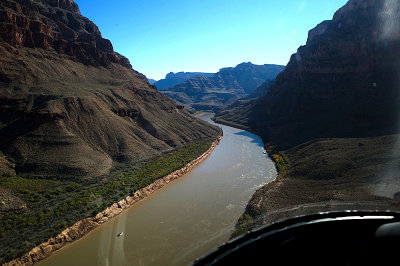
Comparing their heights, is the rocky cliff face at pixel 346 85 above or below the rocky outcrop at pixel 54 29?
below

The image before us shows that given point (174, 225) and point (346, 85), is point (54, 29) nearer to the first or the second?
point (174, 225)

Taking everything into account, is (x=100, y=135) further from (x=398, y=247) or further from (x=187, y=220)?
(x=398, y=247)

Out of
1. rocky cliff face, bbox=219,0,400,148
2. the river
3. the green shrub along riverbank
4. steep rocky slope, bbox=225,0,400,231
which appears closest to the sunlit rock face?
A: rocky cliff face, bbox=219,0,400,148

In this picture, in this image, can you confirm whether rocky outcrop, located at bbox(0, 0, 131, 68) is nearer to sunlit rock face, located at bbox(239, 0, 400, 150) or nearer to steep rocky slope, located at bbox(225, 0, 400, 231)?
steep rocky slope, located at bbox(225, 0, 400, 231)

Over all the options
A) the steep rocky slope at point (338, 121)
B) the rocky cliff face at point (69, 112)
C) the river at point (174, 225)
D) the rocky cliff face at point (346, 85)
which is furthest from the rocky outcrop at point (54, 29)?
the rocky cliff face at point (346, 85)

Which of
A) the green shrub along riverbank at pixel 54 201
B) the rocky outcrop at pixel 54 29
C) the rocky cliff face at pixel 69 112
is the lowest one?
the green shrub along riverbank at pixel 54 201

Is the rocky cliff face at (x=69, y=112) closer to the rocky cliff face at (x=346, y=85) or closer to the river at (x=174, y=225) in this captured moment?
the river at (x=174, y=225)

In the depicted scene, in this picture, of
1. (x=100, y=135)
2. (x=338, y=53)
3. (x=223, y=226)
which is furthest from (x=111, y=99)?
(x=338, y=53)
